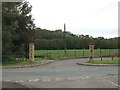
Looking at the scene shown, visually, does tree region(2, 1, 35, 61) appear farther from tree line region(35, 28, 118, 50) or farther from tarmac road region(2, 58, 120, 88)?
tree line region(35, 28, 118, 50)

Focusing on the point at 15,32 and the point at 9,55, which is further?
the point at 15,32

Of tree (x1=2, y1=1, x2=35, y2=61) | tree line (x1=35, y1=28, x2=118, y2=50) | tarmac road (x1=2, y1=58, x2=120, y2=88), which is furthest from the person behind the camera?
tree line (x1=35, y1=28, x2=118, y2=50)

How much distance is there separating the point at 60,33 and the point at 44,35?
10713 mm

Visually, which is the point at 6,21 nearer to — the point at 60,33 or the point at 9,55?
the point at 9,55

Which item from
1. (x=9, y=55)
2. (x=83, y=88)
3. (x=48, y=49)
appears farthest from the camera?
(x=48, y=49)

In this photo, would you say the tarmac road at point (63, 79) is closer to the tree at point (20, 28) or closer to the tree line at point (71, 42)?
the tree at point (20, 28)

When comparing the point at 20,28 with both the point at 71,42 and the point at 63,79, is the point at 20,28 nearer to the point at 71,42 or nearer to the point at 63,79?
the point at 63,79

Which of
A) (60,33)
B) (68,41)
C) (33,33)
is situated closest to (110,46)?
(68,41)

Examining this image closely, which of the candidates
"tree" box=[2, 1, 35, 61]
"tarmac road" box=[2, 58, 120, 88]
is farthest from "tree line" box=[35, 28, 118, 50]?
"tarmac road" box=[2, 58, 120, 88]

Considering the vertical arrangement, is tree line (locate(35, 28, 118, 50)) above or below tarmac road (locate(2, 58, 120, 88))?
above

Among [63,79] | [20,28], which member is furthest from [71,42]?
[63,79]

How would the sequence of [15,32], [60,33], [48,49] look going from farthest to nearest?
[60,33] < [48,49] < [15,32]

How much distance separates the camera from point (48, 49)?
273 ft

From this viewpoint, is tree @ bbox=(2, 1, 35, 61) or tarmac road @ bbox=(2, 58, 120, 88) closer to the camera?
tarmac road @ bbox=(2, 58, 120, 88)
